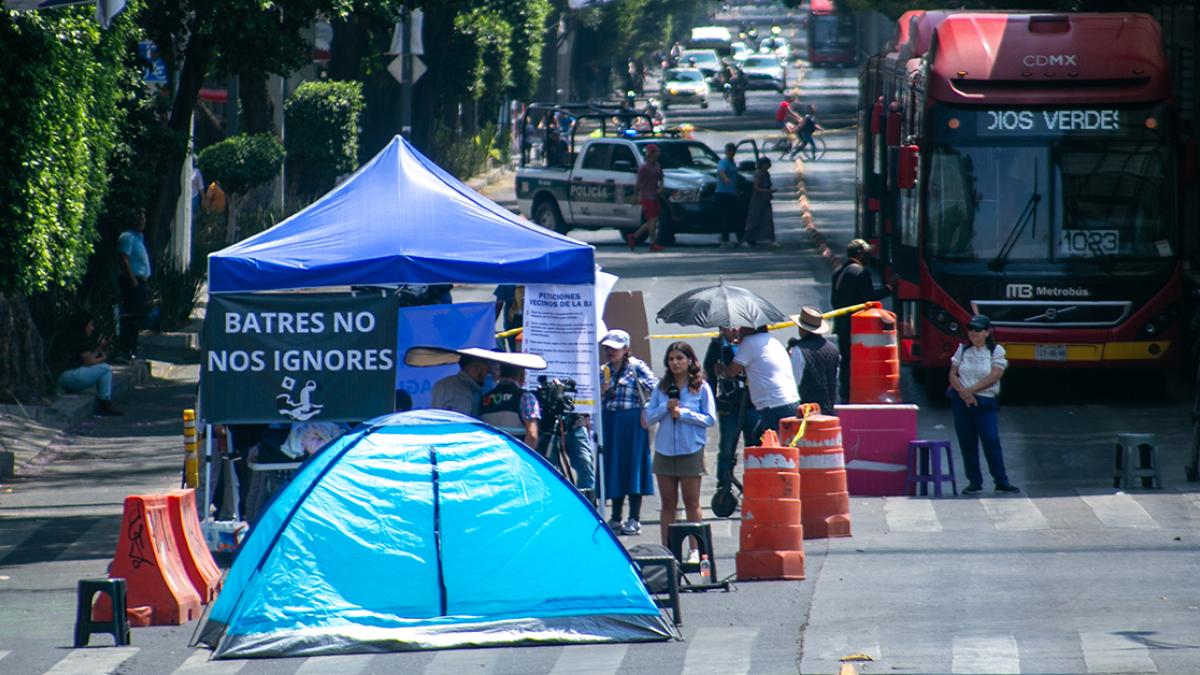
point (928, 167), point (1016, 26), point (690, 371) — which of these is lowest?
point (690, 371)

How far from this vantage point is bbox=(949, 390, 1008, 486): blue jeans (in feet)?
50.0

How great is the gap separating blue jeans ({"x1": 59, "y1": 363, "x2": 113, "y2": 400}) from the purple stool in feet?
29.4

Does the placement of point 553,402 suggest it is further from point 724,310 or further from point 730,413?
point 730,413

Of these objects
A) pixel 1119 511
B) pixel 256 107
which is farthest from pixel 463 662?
pixel 256 107

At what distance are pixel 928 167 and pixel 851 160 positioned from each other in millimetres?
33706

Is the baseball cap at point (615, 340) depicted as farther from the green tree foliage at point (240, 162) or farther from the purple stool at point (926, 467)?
the green tree foliage at point (240, 162)

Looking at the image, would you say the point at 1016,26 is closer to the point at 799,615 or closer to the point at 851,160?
the point at 799,615

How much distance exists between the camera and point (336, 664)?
10039 millimetres

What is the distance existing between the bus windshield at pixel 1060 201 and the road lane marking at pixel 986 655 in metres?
8.72

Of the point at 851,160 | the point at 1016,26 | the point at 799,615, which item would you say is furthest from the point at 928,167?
the point at 851,160

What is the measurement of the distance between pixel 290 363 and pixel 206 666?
334cm

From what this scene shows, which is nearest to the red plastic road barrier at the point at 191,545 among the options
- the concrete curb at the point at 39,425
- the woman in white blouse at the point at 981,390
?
the concrete curb at the point at 39,425

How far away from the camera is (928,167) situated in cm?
1836

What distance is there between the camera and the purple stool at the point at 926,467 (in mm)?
15375
